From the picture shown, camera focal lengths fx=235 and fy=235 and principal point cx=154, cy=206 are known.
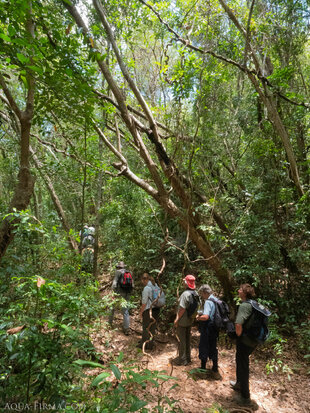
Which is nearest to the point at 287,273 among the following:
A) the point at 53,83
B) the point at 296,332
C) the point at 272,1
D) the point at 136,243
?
the point at 296,332

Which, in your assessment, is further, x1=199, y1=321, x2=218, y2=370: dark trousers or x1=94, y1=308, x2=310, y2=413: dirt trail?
x1=199, y1=321, x2=218, y2=370: dark trousers

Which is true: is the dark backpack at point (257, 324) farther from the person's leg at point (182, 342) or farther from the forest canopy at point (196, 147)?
the person's leg at point (182, 342)

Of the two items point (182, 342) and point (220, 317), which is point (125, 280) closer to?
point (182, 342)

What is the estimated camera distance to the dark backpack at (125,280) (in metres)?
6.26

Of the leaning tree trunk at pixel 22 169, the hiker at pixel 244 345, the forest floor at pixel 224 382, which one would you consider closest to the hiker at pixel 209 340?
the forest floor at pixel 224 382

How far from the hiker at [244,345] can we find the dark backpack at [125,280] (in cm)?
321

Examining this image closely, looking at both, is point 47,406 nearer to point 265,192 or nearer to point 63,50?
point 63,50

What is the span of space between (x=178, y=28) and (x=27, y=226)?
641 centimetres

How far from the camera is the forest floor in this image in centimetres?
371

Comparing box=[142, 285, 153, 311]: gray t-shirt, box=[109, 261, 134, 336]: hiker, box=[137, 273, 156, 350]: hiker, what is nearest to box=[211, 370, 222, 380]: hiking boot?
box=[137, 273, 156, 350]: hiker

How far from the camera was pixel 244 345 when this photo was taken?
12.3 feet

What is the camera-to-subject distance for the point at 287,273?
649cm

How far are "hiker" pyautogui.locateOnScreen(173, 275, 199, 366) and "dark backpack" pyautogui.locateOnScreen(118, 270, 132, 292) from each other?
6.29ft

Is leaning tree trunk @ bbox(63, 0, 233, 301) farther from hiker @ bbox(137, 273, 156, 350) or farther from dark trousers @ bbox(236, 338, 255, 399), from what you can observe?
dark trousers @ bbox(236, 338, 255, 399)
